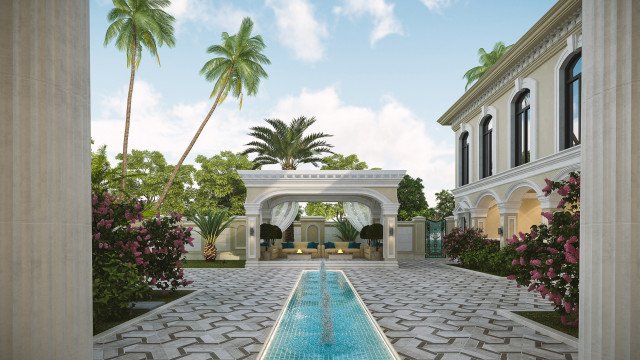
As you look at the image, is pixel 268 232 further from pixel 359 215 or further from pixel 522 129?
pixel 522 129

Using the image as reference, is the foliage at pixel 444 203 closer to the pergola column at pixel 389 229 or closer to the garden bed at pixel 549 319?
the pergola column at pixel 389 229

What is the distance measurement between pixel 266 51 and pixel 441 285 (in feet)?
59.1

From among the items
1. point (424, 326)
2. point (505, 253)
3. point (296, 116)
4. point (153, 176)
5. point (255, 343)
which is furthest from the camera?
point (153, 176)

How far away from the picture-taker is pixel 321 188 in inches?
723

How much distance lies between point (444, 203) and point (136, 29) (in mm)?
38061

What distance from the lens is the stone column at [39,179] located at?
8.82 feet

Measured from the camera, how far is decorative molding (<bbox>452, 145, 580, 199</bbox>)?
11.9 metres

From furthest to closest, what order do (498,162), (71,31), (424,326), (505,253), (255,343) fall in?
1. (498,162)
2. (505,253)
3. (424,326)
4. (255,343)
5. (71,31)

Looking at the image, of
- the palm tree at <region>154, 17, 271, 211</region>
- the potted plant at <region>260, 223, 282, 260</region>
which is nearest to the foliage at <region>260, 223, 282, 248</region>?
the potted plant at <region>260, 223, 282, 260</region>

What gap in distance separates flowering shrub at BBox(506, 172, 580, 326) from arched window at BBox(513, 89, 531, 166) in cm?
889

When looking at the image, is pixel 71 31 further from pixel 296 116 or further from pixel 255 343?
pixel 296 116

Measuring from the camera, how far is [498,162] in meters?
17.4

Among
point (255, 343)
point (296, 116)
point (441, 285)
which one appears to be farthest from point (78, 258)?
point (296, 116)

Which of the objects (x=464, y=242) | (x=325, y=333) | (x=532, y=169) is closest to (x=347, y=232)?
(x=464, y=242)
